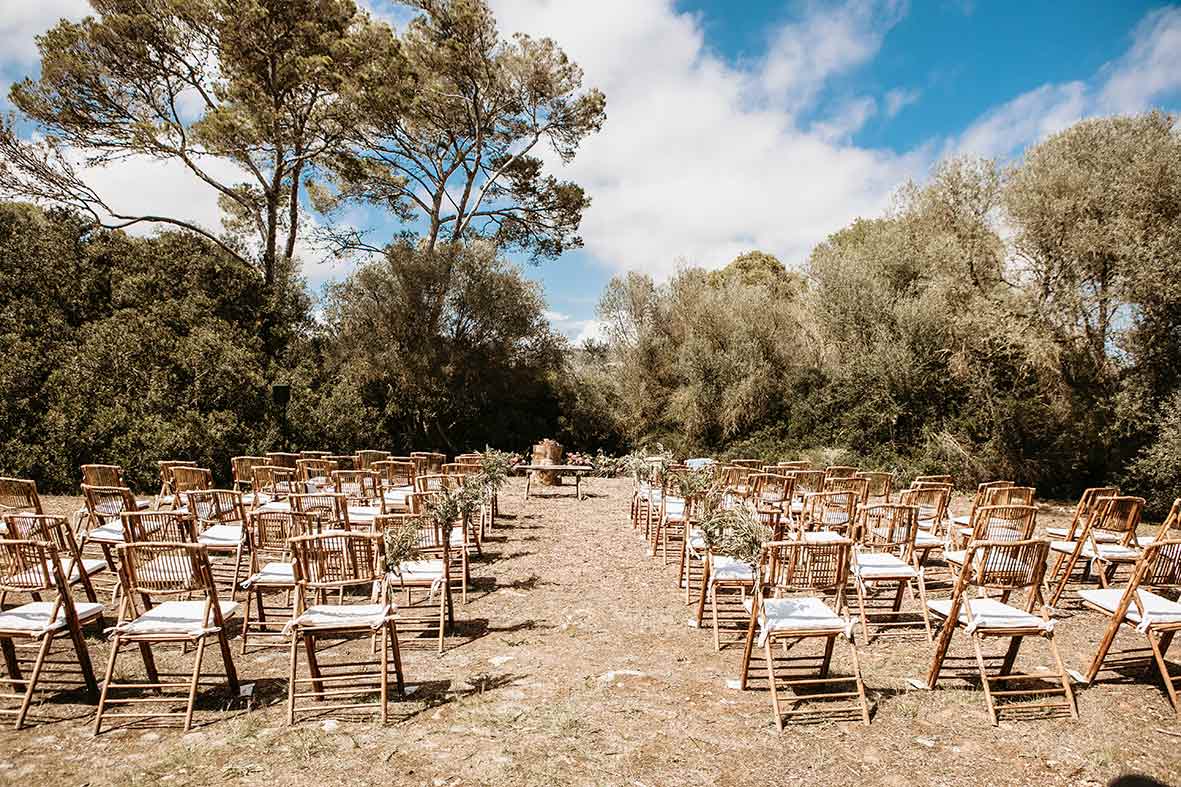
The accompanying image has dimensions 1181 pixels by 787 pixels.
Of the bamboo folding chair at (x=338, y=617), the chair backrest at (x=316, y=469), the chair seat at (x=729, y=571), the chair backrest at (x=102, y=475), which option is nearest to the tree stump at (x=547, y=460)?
the chair backrest at (x=316, y=469)

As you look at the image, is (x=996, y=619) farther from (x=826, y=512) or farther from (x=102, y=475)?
(x=102, y=475)

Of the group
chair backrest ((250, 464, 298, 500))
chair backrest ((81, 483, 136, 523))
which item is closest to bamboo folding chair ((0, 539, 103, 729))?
chair backrest ((81, 483, 136, 523))

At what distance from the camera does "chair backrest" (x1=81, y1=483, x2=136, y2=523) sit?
5.75 metres

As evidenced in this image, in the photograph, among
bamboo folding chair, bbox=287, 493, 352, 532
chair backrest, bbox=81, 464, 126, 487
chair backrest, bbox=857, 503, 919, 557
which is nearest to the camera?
bamboo folding chair, bbox=287, 493, 352, 532

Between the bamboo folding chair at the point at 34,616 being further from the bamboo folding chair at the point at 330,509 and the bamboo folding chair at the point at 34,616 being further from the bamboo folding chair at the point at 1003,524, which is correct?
the bamboo folding chair at the point at 1003,524

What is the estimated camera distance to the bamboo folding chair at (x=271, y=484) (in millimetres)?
7738

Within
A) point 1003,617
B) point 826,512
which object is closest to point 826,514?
point 826,512

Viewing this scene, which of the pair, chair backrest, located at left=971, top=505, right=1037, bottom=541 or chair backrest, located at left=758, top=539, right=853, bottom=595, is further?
chair backrest, located at left=971, top=505, right=1037, bottom=541

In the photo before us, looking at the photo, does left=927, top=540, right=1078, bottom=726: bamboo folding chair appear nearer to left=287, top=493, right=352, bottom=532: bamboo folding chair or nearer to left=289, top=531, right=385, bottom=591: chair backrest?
left=289, top=531, right=385, bottom=591: chair backrest

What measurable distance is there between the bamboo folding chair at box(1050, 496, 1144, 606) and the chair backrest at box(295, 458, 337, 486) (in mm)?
8070

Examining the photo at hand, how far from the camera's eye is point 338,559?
13.9ft

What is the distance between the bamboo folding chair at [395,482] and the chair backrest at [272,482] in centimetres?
105

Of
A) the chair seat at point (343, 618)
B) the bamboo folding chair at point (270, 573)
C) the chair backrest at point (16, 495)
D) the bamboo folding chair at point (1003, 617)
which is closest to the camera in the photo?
the chair seat at point (343, 618)

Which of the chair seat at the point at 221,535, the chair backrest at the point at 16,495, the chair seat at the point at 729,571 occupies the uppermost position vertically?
the chair backrest at the point at 16,495
